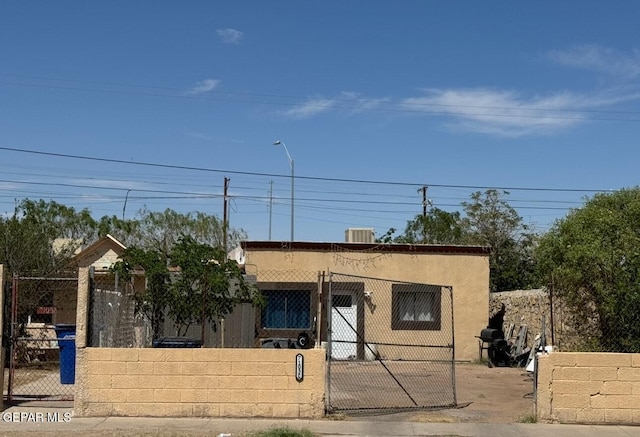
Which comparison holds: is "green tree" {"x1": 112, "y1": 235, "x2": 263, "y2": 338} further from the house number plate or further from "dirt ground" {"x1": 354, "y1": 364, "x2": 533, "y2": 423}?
"dirt ground" {"x1": 354, "y1": 364, "x2": 533, "y2": 423}

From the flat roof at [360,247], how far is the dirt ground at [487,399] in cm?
427

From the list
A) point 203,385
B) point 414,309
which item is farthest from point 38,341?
point 414,309

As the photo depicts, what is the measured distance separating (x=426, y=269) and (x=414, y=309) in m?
1.26

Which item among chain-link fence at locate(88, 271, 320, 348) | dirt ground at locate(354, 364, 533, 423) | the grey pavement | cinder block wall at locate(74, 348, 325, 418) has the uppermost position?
chain-link fence at locate(88, 271, 320, 348)

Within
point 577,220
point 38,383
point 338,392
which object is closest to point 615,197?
point 577,220

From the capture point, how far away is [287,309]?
23.4 meters

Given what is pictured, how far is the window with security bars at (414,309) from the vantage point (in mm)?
23703

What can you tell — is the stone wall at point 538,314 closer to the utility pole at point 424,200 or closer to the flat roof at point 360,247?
the flat roof at point 360,247

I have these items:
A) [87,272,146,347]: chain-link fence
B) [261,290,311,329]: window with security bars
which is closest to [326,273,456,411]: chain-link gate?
[261,290,311,329]: window with security bars

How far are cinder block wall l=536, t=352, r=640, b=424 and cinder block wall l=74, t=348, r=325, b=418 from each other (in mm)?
3370

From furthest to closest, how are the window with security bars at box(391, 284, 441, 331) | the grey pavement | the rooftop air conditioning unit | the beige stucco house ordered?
the beige stucco house < the rooftop air conditioning unit < the window with security bars at box(391, 284, 441, 331) < the grey pavement

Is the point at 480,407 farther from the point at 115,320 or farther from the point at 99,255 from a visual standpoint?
the point at 99,255

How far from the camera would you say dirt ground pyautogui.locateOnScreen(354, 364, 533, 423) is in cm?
1180

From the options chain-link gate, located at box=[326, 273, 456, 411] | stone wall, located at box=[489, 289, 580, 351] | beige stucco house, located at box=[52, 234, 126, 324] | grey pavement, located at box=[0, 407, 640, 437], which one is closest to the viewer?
grey pavement, located at box=[0, 407, 640, 437]
